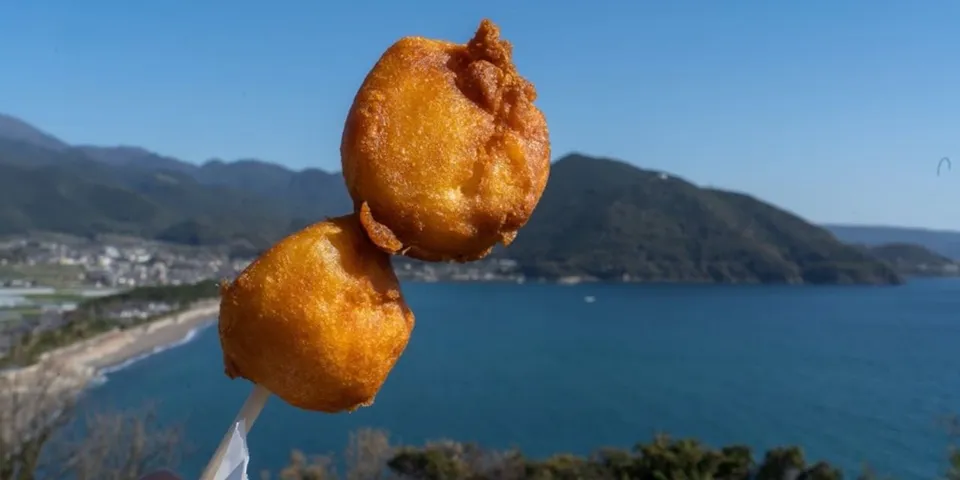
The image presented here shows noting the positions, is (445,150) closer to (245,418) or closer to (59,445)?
(245,418)

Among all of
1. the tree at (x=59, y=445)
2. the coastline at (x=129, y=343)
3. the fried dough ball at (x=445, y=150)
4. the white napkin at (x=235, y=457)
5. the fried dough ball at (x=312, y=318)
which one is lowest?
the coastline at (x=129, y=343)

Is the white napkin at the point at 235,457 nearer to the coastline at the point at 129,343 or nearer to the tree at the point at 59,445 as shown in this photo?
the tree at the point at 59,445

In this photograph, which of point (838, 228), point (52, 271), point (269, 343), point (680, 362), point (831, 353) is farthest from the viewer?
point (838, 228)

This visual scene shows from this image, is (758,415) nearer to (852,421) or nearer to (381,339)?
(852,421)

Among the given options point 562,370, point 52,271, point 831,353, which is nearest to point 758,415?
point 562,370

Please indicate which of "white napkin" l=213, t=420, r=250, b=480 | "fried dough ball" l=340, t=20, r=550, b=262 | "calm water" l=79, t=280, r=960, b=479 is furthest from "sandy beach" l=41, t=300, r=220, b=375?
"fried dough ball" l=340, t=20, r=550, b=262

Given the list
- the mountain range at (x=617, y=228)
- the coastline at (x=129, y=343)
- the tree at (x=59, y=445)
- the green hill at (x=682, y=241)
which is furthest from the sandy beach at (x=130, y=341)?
the green hill at (x=682, y=241)
